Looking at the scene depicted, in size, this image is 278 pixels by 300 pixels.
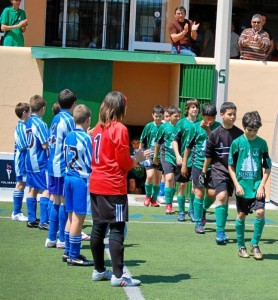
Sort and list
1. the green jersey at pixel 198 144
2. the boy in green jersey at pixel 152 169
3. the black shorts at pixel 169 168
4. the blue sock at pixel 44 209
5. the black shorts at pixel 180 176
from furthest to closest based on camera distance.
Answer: the boy in green jersey at pixel 152 169 < the black shorts at pixel 169 168 < the black shorts at pixel 180 176 < the green jersey at pixel 198 144 < the blue sock at pixel 44 209

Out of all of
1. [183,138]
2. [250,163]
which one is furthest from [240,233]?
[183,138]

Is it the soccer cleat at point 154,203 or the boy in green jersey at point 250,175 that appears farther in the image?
the soccer cleat at point 154,203

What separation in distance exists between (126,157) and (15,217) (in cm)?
496

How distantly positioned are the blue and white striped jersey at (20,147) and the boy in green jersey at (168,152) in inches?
103

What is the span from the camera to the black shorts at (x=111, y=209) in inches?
356

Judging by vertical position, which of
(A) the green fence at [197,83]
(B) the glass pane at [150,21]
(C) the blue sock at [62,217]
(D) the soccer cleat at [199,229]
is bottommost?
(D) the soccer cleat at [199,229]

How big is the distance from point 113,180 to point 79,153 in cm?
102

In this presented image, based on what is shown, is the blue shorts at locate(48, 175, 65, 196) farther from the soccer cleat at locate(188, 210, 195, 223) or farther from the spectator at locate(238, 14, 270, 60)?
the spectator at locate(238, 14, 270, 60)

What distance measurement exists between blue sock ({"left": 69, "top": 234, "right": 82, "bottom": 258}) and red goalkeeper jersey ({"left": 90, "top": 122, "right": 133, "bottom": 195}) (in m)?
0.95

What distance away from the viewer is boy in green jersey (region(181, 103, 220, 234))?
42.3ft

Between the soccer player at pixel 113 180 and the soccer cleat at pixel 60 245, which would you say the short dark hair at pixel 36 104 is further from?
the soccer player at pixel 113 180

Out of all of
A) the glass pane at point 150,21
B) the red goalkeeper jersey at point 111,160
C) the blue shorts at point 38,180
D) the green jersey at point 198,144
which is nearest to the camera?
the red goalkeeper jersey at point 111,160

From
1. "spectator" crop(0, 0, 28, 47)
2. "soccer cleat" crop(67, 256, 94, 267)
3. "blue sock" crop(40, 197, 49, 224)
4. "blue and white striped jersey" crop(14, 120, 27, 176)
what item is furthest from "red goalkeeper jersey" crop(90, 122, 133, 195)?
"spectator" crop(0, 0, 28, 47)

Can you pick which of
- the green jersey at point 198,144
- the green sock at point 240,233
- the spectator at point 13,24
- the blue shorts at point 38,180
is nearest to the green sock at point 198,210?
the green jersey at point 198,144
